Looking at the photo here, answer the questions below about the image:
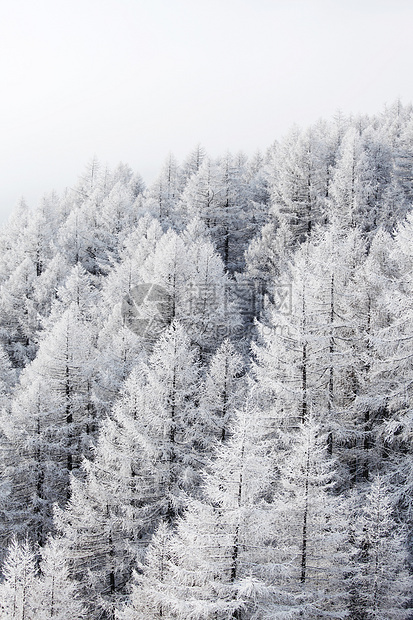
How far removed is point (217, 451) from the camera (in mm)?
16781

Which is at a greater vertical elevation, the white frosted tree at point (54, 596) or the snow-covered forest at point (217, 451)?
the snow-covered forest at point (217, 451)

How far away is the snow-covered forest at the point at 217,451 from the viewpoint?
12.6 metres

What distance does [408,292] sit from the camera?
17.6m

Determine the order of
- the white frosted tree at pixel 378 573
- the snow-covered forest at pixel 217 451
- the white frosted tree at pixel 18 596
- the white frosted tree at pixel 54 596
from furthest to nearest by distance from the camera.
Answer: the white frosted tree at pixel 54 596 < the white frosted tree at pixel 18 596 < the white frosted tree at pixel 378 573 < the snow-covered forest at pixel 217 451

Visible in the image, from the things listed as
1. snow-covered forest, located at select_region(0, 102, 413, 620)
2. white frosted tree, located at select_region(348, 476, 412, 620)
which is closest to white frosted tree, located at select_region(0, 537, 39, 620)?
snow-covered forest, located at select_region(0, 102, 413, 620)

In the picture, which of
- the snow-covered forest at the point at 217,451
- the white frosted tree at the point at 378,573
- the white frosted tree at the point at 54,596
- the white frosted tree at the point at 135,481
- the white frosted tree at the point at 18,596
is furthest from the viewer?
the white frosted tree at the point at 135,481

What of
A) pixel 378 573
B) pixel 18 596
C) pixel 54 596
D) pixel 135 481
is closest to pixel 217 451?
pixel 135 481

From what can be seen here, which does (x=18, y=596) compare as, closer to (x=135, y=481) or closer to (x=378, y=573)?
(x=135, y=481)

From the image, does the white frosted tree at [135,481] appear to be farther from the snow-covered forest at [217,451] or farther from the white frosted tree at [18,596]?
the white frosted tree at [18,596]

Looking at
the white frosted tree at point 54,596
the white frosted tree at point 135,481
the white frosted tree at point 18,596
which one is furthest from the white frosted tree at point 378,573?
the white frosted tree at point 18,596

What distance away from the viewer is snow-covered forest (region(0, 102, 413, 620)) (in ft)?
41.3

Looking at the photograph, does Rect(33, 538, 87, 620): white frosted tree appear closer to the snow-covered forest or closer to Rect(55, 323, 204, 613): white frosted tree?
the snow-covered forest

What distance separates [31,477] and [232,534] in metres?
14.9

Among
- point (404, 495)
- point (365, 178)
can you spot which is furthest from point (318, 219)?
point (404, 495)
